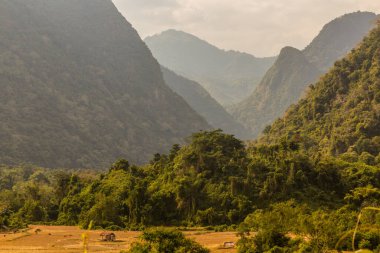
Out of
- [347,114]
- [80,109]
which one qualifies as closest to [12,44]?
[80,109]

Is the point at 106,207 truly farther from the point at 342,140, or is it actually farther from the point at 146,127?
the point at 146,127

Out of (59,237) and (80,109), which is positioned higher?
(80,109)

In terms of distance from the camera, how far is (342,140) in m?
90.6

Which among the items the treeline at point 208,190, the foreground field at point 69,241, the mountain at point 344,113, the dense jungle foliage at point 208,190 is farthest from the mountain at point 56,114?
the foreground field at point 69,241

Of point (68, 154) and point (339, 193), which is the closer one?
point (339, 193)

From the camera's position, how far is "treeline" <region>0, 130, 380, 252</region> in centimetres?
5903

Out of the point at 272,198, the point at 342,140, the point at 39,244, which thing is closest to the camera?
the point at 39,244

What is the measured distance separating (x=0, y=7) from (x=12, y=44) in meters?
26.3

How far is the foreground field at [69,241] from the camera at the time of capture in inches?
1623

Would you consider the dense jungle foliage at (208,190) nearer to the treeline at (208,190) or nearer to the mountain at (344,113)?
the treeline at (208,190)

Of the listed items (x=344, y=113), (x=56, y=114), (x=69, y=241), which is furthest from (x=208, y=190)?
(x=56, y=114)

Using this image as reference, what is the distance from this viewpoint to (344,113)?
99062 millimetres

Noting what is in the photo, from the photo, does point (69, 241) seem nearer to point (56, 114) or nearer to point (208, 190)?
point (208, 190)

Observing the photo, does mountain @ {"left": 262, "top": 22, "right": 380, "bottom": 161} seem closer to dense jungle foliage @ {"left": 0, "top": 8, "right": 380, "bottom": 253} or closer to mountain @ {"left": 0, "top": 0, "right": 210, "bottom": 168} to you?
dense jungle foliage @ {"left": 0, "top": 8, "right": 380, "bottom": 253}
